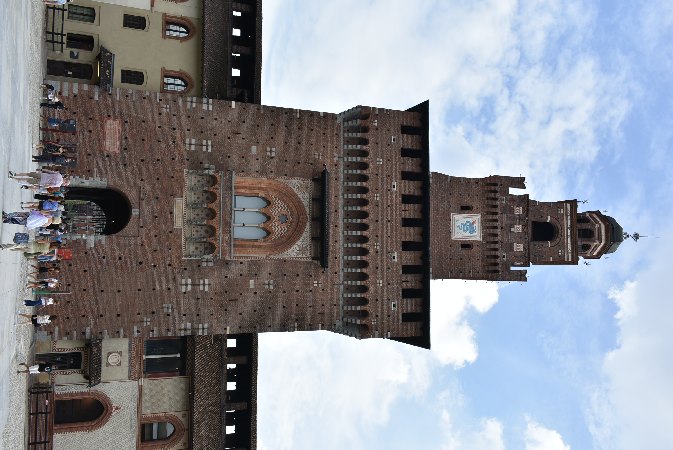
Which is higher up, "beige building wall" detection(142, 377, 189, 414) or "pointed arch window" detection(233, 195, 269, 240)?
"pointed arch window" detection(233, 195, 269, 240)

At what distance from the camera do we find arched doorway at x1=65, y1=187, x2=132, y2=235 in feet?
84.6

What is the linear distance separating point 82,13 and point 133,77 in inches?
128

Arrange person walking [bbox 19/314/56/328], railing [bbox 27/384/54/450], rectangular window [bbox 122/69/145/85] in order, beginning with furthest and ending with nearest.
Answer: rectangular window [bbox 122/69/145/85], railing [bbox 27/384/54/450], person walking [bbox 19/314/56/328]

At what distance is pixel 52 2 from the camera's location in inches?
820

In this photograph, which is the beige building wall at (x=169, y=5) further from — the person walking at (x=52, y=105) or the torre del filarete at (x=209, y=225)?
the person walking at (x=52, y=105)

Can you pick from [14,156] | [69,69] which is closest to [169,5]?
[69,69]

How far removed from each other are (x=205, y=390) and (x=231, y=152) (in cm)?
1066

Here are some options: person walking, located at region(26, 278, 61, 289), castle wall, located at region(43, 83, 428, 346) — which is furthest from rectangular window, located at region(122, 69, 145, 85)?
person walking, located at region(26, 278, 61, 289)

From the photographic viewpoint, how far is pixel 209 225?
2628 centimetres

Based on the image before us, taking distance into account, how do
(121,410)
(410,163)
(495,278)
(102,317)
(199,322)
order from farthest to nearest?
(495,278) → (410,163) → (121,410) → (199,322) → (102,317)

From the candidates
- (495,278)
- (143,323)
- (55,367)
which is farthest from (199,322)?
(495,278)

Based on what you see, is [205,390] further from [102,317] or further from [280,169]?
[280,169]

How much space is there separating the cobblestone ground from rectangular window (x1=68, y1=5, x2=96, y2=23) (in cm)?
575

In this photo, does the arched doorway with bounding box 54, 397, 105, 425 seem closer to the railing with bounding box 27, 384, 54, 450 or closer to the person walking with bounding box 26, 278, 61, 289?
the railing with bounding box 27, 384, 54, 450
